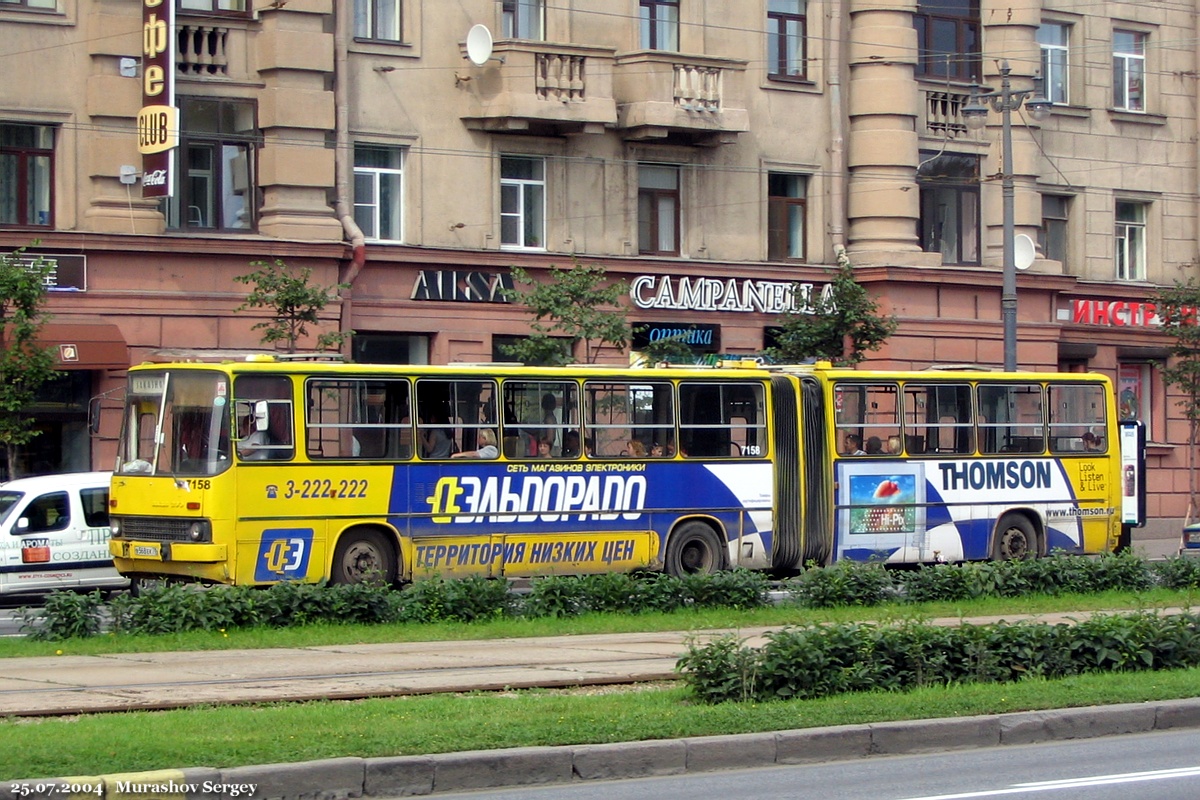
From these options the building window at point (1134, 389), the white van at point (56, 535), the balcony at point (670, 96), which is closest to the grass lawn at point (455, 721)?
the white van at point (56, 535)

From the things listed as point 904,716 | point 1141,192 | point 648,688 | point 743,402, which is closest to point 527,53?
point 743,402

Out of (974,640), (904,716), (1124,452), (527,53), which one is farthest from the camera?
(527,53)

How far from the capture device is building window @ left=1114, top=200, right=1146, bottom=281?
1633 inches

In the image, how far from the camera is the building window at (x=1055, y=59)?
4012cm

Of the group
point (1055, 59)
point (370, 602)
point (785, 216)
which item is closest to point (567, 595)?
point (370, 602)

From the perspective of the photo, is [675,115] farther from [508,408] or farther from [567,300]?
[508,408]

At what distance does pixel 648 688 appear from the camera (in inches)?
562

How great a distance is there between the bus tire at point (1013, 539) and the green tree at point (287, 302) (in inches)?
424

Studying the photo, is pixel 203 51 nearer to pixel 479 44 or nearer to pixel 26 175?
pixel 26 175

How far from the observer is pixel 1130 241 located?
4175cm

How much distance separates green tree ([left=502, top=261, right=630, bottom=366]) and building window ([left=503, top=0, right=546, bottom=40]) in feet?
15.2

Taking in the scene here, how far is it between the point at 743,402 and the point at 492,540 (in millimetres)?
4564

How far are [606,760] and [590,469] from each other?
13.3m

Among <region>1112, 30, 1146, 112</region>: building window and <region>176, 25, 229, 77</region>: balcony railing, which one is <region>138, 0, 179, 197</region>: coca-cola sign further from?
<region>1112, 30, 1146, 112</region>: building window
